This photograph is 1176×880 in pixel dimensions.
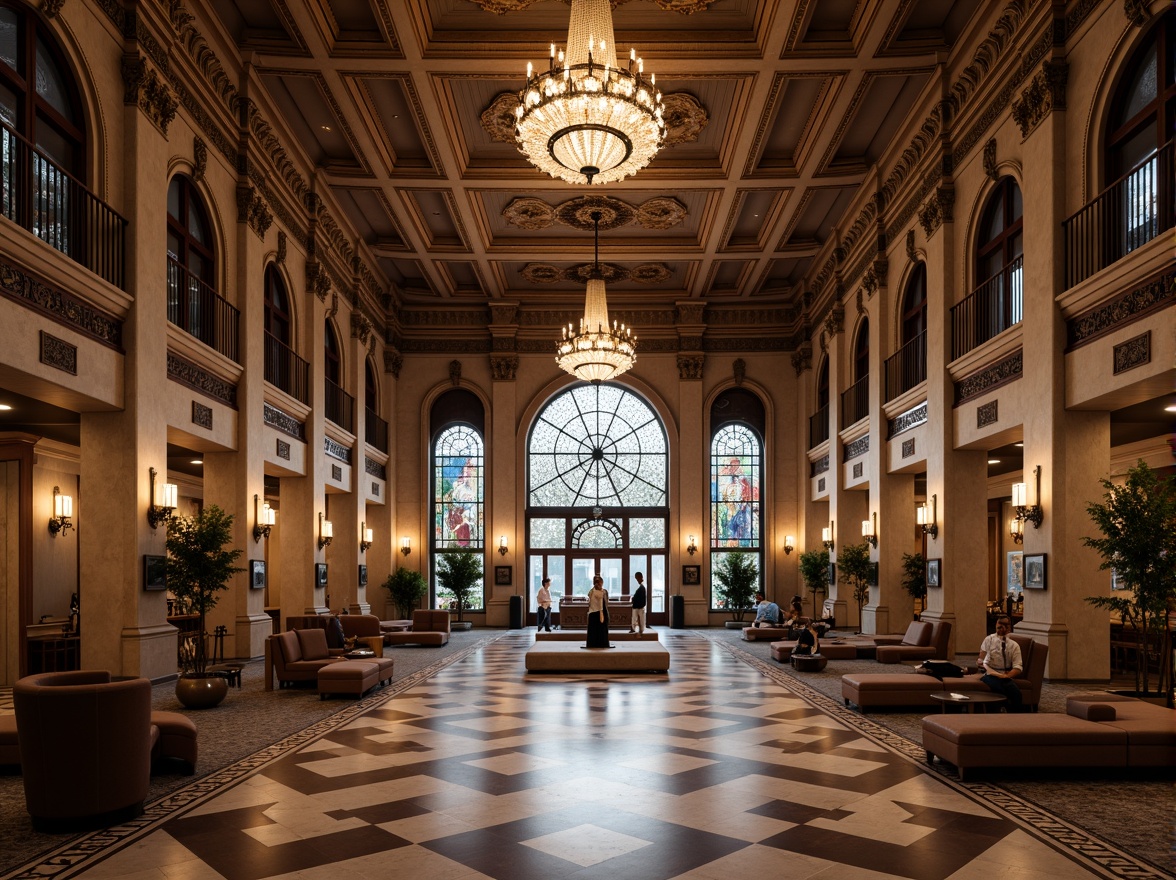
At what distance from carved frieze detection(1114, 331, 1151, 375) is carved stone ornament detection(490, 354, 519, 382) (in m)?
17.2

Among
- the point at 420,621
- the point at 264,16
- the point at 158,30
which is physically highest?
the point at 264,16

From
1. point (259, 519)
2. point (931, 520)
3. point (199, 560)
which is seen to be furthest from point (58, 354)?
point (931, 520)

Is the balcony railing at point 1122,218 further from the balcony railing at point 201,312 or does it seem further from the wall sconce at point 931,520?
the balcony railing at point 201,312

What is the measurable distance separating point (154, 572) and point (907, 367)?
12.5 metres

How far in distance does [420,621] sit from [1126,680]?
12860 millimetres

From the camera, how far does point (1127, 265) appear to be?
9781 mm

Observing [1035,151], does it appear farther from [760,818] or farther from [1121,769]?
[760,818]

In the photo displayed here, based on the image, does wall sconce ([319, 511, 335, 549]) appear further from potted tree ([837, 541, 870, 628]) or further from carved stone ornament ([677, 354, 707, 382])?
carved stone ornament ([677, 354, 707, 382])

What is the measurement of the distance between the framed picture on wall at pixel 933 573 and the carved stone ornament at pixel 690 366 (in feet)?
36.5

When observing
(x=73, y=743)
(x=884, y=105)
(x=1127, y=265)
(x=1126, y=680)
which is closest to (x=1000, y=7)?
(x=884, y=105)

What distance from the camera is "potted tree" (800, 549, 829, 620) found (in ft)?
74.5

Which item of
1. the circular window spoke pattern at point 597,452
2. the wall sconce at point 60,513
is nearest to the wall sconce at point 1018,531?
the wall sconce at point 60,513

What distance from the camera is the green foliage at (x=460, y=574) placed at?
77.2ft

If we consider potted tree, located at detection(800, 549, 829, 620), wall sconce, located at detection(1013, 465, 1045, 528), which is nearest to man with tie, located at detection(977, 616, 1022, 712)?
wall sconce, located at detection(1013, 465, 1045, 528)
